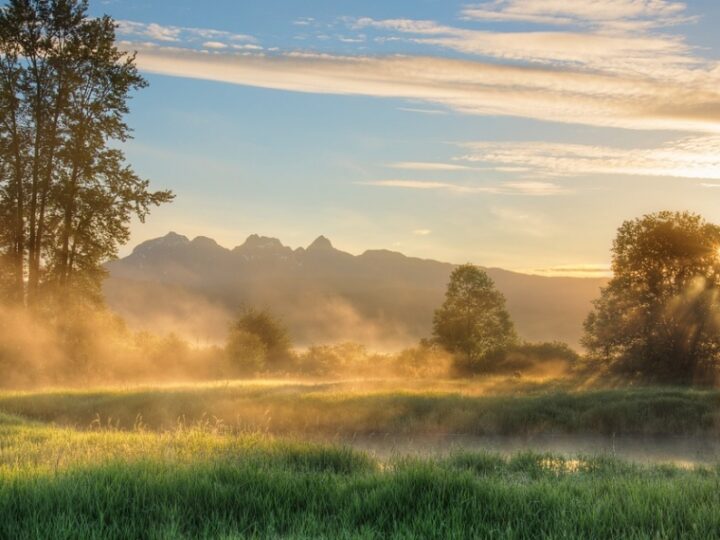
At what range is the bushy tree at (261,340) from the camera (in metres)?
50.0

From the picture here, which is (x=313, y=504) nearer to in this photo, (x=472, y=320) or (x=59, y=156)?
(x=59, y=156)

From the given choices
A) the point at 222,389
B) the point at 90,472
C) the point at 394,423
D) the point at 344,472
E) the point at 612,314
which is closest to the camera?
the point at 90,472

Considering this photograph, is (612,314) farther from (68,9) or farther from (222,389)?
(68,9)

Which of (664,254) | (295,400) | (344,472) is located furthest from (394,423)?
(664,254)

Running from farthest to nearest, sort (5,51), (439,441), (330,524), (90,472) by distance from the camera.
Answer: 1. (5,51)
2. (439,441)
3. (90,472)
4. (330,524)

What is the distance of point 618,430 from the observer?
73.5 ft

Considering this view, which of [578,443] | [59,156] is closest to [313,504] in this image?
[578,443]

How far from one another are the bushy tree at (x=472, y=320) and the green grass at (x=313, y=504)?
134ft

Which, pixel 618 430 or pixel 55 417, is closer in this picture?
pixel 55 417

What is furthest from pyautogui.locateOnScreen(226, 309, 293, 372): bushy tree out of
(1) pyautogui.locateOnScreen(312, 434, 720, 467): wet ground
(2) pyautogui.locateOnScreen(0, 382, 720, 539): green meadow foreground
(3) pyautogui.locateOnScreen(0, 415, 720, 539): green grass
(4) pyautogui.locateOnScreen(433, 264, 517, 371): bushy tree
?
(3) pyautogui.locateOnScreen(0, 415, 720, 539): green grass

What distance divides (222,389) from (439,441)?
930 centimetres

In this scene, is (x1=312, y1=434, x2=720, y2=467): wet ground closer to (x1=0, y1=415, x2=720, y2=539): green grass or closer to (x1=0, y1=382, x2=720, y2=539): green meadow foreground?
(x1=0, y1=382, x2=720, y2=539): green meadow foreground

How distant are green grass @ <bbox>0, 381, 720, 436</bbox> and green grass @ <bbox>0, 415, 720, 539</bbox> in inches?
502

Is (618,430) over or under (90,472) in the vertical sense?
under
